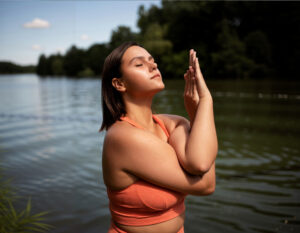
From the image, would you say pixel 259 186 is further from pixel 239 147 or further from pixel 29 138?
pixel 29 138

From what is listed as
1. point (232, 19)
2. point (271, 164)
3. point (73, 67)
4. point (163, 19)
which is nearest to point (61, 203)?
point (271, 164)

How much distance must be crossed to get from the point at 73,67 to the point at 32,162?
9319 cm

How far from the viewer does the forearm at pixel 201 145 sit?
4.77ft

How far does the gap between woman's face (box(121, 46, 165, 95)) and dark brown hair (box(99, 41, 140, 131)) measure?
0.11 ft

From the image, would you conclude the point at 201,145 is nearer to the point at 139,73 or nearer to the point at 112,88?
the point at 139,73

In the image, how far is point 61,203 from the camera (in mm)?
4352

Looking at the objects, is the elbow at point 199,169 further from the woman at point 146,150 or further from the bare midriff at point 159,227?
the bare midriff at point 159,227

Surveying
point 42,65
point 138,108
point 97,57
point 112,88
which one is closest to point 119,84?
point 112,88

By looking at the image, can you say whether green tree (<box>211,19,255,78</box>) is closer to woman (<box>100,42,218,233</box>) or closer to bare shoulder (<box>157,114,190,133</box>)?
bare shoulder (<box>157,114,190,133</box>)

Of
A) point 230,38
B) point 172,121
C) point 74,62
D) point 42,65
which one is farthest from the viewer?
point 42,65

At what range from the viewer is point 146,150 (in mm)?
1488

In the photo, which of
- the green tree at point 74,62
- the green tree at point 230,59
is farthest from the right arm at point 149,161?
the green tree at point 74,62

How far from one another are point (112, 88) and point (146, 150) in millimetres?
473

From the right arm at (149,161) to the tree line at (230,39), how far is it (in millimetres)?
38124
